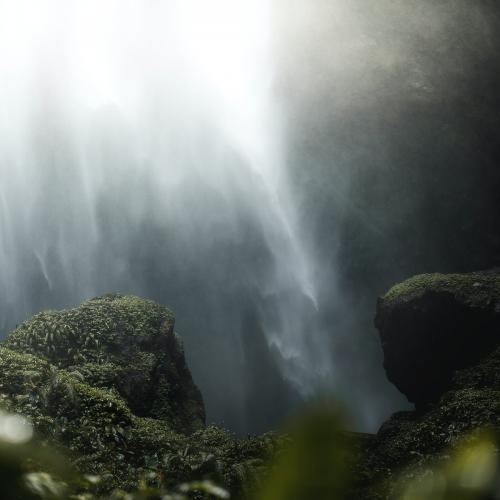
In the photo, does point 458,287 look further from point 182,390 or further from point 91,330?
point 91,330

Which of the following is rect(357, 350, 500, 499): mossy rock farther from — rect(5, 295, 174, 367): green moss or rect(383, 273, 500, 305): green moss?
rect(5, 295, 174, 367): green moss

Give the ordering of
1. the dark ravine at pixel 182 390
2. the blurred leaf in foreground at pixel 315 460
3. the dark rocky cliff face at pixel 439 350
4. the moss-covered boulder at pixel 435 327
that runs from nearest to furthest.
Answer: the blurred leaf in foreground at pixel 315 460 < the dark ravine at pixel 182 390 < the dark rocky cliff face at pixel 439 350 < the moss-covered boulder at pixel 435 327

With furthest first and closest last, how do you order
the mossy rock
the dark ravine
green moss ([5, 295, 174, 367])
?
green moss ([5, 295, 174, 367]) → the mossy rock → the dark ravine

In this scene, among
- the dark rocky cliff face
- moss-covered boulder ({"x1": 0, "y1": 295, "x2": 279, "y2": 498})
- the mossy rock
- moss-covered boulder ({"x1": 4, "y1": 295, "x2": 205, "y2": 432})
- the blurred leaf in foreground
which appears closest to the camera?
the blurred leaf in foreground

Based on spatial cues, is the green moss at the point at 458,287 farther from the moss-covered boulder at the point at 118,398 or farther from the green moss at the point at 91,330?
the green moss at the point at 91,330

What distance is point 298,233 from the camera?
2998 cm

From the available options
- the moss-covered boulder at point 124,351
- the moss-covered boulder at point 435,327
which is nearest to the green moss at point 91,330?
the moss-covered boulder at point 124,351

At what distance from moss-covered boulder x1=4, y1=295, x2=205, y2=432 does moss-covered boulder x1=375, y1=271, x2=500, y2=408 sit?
812cm

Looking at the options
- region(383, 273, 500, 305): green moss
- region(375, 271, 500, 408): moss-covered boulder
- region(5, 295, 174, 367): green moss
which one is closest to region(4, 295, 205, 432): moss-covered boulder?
region(5, 295, 174, 367): green moss

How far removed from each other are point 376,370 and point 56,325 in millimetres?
25526

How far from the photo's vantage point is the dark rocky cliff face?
28.3 ft

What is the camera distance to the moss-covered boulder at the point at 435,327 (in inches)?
534

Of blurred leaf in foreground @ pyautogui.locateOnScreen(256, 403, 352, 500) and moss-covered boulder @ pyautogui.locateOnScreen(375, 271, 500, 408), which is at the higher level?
moss-covered boulder @ pyautogui.locateOnScreen(375, 271, 500, 408)

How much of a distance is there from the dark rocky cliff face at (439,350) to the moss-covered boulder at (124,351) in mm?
5563
